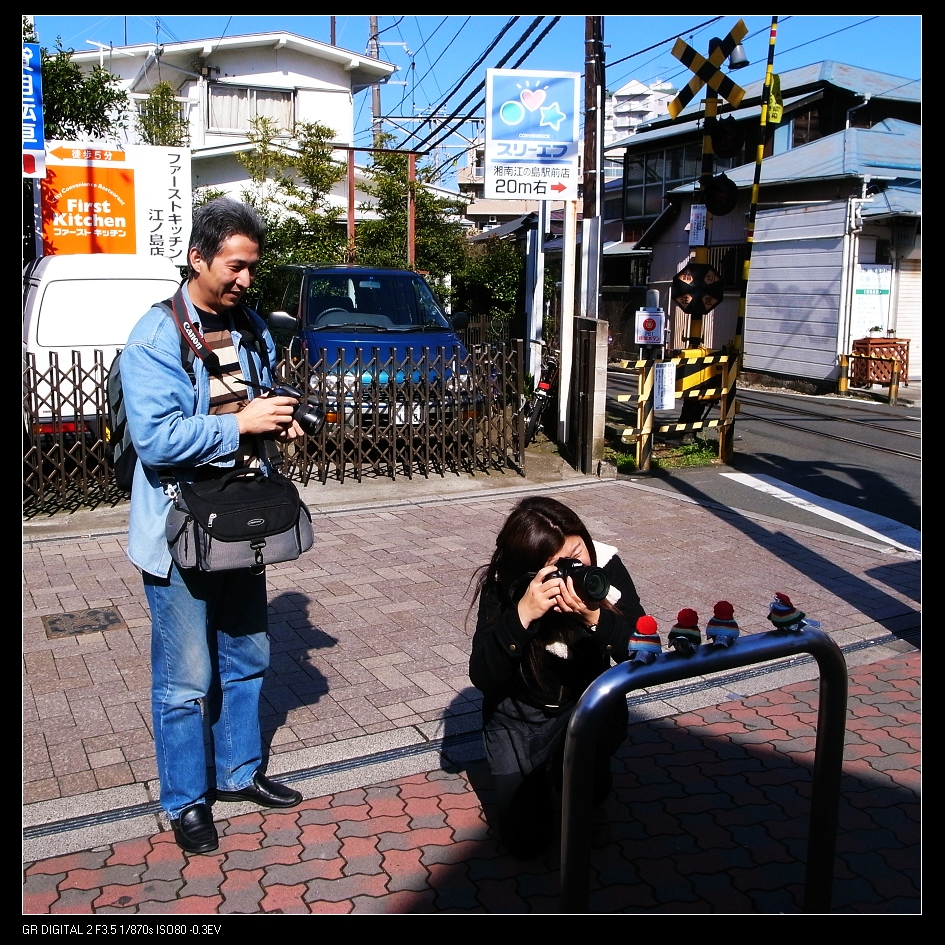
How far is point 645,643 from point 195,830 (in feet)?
5.71

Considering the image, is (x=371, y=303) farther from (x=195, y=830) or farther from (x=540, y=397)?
(x=195, y=830)

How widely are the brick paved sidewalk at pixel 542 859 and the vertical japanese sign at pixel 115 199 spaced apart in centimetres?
993

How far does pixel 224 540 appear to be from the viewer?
2.99m

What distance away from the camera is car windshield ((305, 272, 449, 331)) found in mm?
10008

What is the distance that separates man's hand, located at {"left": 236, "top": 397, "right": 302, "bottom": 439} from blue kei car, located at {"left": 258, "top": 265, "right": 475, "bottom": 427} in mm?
5469

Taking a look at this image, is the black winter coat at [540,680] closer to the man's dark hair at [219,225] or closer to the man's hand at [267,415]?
the man's hand at [267,415]

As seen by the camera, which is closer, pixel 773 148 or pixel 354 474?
pixel 354 474

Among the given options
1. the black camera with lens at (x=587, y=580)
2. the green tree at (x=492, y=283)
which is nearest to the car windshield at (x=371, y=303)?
the black camera with lens at (x=587, y=580)

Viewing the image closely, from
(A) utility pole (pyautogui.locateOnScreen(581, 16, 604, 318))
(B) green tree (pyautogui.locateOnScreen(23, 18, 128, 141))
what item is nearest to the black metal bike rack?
(A) utility pole (pyautogui.locateOnScreen(581, 16, 604, 318))

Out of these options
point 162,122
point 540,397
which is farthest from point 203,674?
point 162,122

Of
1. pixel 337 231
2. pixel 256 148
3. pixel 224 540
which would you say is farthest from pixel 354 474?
pixel 256 148
